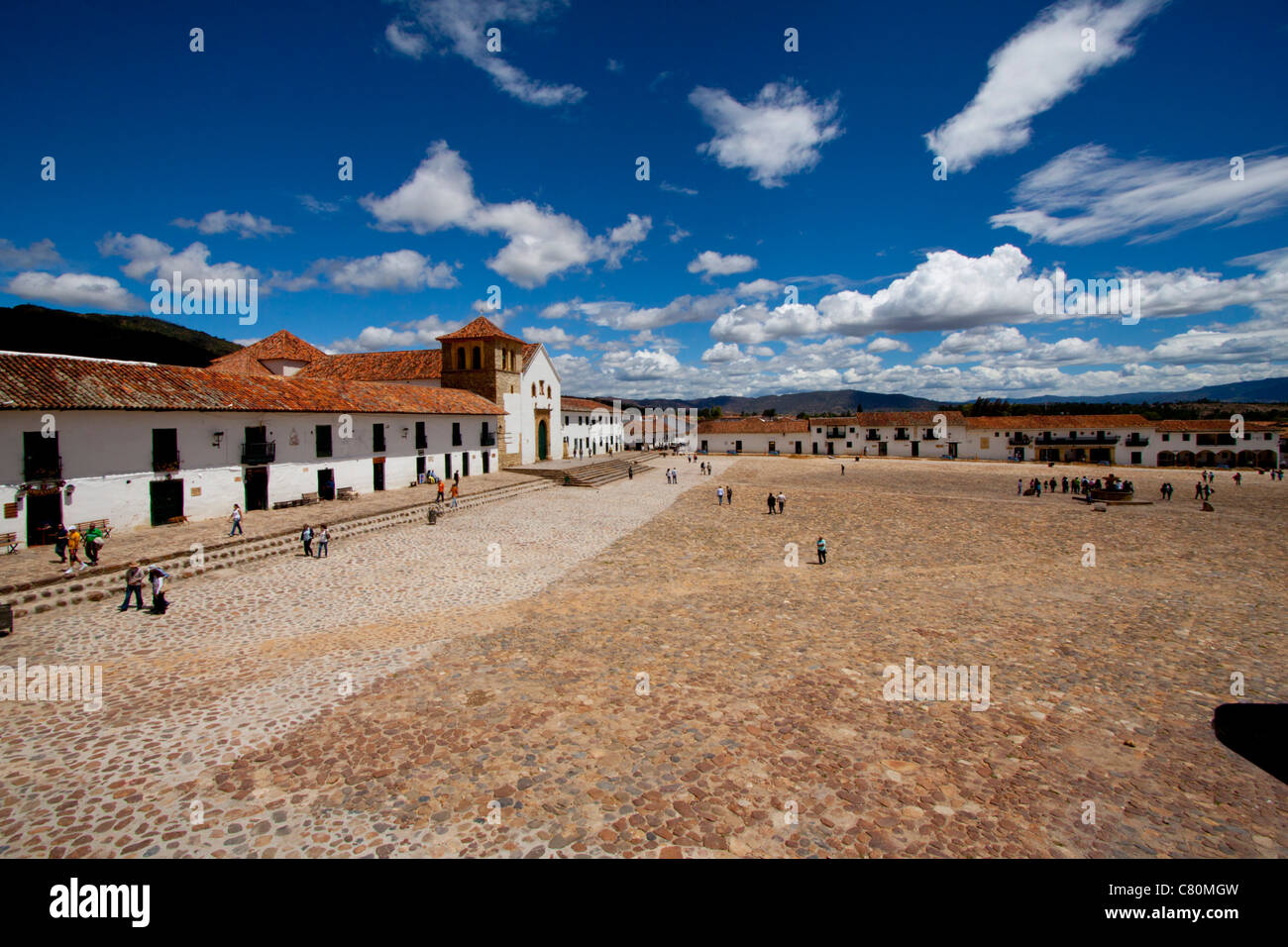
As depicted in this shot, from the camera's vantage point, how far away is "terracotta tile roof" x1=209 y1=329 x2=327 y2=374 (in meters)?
34.9

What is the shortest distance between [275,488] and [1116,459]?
72.7 metres

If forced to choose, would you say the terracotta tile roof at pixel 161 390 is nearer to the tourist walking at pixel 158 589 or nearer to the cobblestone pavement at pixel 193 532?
the cobblestone pavement at pixel 193 532

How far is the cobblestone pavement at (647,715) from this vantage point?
4980 millimetres

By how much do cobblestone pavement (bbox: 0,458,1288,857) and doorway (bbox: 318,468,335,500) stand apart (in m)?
9.76

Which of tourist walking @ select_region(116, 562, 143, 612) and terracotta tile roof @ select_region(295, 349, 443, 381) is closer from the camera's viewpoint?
tourist walking @ select_region(116, 562, 143, 612)

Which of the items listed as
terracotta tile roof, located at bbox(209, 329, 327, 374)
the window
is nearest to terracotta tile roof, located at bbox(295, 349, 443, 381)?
terracotta tile roof, located at bbox(209, 329, 327, 374)

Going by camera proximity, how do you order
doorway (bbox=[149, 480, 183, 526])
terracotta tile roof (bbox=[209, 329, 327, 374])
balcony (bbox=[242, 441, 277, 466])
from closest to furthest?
doorway (bbox=[149, 480, 183, 526]) → balcony (bbox=[242, 441, 277, 466]) → terracotta tile roof (bbox=[209, 329, 327, 374])

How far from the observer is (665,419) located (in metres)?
83.2

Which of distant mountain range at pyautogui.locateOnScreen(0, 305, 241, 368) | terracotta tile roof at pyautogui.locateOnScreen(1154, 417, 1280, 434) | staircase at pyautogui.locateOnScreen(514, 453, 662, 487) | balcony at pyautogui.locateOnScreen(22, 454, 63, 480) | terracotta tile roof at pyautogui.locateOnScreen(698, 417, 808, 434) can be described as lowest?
staircase at pyautogui.locateOnScreen(514, 453, 662, 487)

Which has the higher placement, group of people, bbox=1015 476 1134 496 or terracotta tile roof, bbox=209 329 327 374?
terracotta tile roof, bbox=209 329 327 374

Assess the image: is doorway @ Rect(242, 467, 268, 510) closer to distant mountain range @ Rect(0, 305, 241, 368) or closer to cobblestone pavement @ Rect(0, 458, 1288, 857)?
cobblestone pavement @ Rect(0, 458, 1288, 857)

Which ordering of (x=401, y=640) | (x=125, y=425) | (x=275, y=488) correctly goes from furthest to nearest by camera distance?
(x=275, y=488) < (x=125, y=425) < (x=401, y=640)
